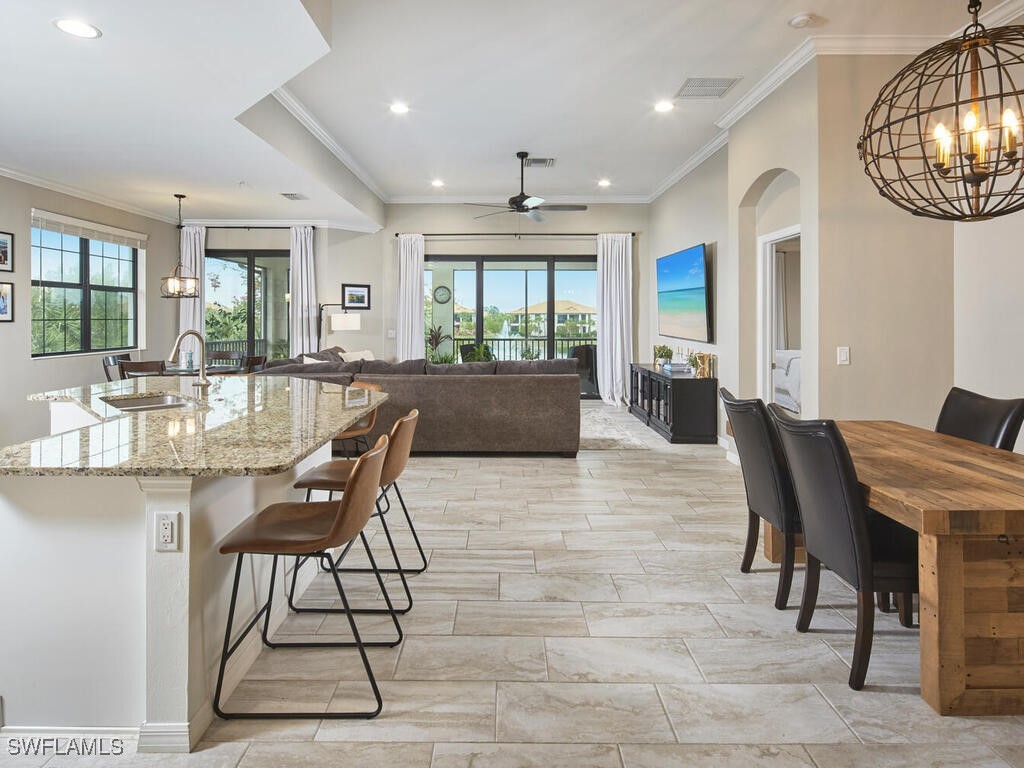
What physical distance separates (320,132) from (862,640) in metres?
6.09

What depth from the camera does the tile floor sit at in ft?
6.15

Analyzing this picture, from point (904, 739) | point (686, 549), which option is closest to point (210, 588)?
point (904, 739)

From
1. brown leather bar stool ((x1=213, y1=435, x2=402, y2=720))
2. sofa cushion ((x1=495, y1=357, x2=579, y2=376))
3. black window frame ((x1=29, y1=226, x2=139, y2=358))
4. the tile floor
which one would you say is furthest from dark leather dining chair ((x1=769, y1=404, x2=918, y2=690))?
black window frame ((x1=29, y1=226, x2=139, y2=358))

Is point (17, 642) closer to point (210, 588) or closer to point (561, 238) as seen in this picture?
point (210, 588)

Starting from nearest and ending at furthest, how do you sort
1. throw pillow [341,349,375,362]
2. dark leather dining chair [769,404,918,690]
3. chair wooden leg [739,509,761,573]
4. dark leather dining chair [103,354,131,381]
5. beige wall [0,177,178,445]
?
dark leather dining chair [769,404,918,690] → chair wooden leg [739,509,761,573] → beige wall [0,177,178,445] → dark leather dining chair [103,354,131,381] → throw pillow [341,349,375,362]

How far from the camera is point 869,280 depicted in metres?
4.32

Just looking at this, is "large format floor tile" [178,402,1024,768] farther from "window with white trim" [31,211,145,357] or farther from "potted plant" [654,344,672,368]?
"window with white trim" [31,211,145,357]

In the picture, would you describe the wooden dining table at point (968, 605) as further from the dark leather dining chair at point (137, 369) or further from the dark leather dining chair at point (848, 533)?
the dark leather dining chair at point (137, 369)

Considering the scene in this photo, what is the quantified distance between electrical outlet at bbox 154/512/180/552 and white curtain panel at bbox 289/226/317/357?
26.7 feet

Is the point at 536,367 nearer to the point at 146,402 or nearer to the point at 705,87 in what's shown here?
the point at 705,87

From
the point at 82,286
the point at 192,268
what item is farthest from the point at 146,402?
the point at 192,268

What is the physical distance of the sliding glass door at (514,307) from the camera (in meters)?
10.2

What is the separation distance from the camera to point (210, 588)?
2066 mm

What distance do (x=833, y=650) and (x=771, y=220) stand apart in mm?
3890
